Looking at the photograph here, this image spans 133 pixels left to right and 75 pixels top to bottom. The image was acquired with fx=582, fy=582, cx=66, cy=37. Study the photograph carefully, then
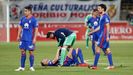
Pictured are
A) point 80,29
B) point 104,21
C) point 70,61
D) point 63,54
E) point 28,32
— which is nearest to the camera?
point 28,32

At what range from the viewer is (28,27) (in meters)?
17.6

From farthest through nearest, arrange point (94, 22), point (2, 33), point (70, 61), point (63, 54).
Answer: point (2, 33)
point (94, 22)
point (70, 61)
point (63, 54)

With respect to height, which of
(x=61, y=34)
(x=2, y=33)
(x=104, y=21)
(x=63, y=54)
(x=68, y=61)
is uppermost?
(x=104, y=21)

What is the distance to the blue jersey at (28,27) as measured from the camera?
1755cm

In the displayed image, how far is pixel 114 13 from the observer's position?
44188 millimetres

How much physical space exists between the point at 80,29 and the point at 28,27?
2215cm

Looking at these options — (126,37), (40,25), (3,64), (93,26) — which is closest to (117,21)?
(126,37)

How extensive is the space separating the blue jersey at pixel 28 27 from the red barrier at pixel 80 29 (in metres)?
→ 20.9

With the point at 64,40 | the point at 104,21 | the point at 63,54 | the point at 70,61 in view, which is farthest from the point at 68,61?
the point at 104,21

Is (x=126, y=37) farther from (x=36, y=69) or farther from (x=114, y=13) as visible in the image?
(x=36, y=69)

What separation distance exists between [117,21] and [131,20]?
2292 mm

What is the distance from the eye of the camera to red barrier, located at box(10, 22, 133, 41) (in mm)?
39000

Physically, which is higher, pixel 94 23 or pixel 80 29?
pixel 94 23

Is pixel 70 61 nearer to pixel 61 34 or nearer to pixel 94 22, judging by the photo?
pixel 61 34
